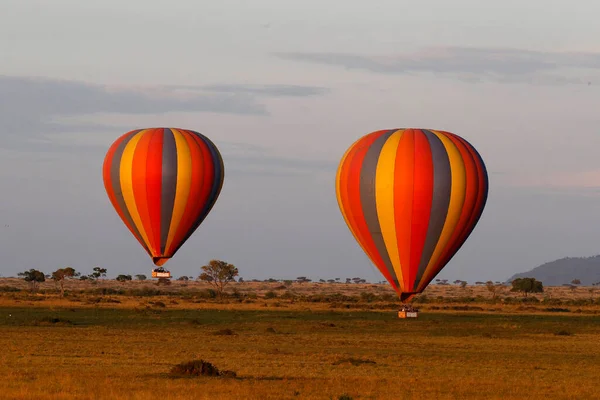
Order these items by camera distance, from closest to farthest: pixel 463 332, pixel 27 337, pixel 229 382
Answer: pixel 229 382 < pixel 27 337 < pixel 463 332

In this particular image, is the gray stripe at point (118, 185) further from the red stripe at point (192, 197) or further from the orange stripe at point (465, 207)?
the orange stripe at point (465, 207)

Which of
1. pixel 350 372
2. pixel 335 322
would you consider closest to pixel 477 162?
pixel 350 372

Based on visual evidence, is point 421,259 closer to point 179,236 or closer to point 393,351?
point 393,351

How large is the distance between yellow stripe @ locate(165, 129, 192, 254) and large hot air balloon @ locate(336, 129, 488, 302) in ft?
41.5

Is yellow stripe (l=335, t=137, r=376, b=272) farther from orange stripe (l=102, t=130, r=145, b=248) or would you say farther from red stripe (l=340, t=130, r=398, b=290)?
orange stripe (l=102, t=130, r=145, b=248)

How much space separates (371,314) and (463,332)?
2153 cm

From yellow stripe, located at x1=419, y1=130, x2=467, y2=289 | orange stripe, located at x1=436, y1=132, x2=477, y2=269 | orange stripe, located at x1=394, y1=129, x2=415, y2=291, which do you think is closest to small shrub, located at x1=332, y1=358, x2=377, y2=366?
orange stripe, located at x1=394, y1=129, x2=415, y2=291

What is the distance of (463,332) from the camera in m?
64.2

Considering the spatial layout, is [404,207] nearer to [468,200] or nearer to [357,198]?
[357,198]

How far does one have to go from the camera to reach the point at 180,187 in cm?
5859

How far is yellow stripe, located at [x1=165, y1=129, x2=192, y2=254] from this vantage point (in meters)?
58.5

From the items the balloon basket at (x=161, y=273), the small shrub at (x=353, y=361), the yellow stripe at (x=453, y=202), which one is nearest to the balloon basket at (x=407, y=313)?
the yellow stripe at (x=453, y=202)

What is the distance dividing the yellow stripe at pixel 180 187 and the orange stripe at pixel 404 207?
48.6 feet

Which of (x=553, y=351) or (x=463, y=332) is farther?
(x=463, y=332)
